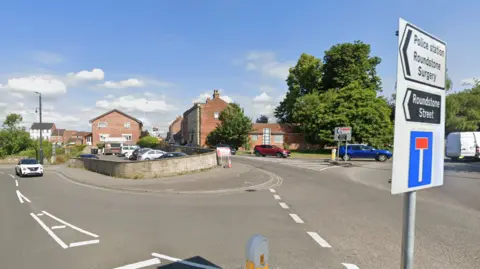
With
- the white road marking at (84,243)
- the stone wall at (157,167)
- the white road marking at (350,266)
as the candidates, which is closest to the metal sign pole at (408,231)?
the white road marking at (350,266)

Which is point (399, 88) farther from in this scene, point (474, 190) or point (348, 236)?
point (474, 190)

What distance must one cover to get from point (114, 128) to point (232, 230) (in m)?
69.3

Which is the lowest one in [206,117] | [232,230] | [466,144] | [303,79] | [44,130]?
[232,230]

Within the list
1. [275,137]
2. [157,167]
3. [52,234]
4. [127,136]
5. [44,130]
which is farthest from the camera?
[44,130]

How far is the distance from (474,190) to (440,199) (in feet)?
11.4

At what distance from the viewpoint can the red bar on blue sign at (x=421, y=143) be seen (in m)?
2.22

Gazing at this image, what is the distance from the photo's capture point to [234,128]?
47.6m

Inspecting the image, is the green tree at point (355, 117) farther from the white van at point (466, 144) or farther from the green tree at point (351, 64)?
the white van at point (466, 144)

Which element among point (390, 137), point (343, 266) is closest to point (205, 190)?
point (343, 266)

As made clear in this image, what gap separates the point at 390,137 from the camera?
3997 cm

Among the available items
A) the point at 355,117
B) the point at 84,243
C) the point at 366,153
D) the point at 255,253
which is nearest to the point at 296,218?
the point at 84,243

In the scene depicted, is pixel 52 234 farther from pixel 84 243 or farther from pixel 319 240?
pixel 319 240

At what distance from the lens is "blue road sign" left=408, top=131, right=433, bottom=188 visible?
218cm

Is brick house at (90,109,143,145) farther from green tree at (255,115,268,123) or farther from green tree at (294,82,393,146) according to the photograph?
green tree at (294,82,393,146)
